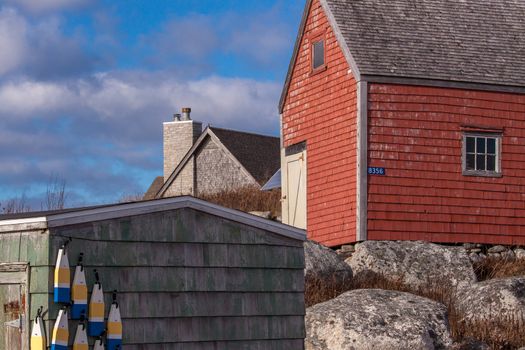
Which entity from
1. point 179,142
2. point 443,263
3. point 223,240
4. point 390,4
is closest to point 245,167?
point 179,142

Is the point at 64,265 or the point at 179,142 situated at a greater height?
the point at 179,142

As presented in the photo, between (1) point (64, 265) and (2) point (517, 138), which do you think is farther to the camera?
(2) point (517, 138)

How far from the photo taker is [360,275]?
1986 centimetres

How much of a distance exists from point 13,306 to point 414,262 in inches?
458

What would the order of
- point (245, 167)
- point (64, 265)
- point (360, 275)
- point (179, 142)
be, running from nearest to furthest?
point (64, 265), point (360, 275), point (245, 167), point (179, 142)

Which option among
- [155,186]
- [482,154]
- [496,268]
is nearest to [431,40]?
[482,154]

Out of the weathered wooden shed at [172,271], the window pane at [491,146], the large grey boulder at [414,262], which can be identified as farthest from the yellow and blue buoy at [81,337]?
the window pane at [491,146]

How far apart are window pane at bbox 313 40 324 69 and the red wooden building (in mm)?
28

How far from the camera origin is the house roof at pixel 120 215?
10.3 m

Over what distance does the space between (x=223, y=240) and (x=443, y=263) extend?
10306mm

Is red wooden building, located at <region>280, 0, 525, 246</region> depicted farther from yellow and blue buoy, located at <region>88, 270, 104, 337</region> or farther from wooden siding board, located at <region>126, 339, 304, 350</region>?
yellow and blue buoy, located at <region>88, 270, 104, 337</region>

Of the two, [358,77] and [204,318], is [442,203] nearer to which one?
[358,77]

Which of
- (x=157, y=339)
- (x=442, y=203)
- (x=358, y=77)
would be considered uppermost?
(x=358, y=77)

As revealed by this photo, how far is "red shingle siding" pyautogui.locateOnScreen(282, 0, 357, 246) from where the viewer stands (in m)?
23.1
